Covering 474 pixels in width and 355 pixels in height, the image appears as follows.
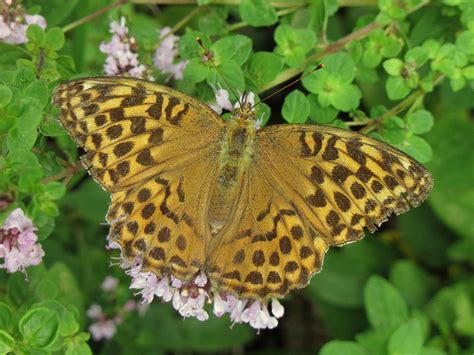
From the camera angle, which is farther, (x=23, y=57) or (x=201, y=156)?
(x=23, y=57)

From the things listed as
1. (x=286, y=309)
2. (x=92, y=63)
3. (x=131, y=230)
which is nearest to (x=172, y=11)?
(x=92, y=63)

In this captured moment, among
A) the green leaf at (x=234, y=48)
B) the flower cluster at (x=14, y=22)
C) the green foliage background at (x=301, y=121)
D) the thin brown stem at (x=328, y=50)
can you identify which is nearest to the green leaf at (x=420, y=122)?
the green foliage background at (x=301, y=121)

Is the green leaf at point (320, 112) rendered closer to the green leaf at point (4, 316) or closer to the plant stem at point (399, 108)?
the plant stem at point (399, 108)

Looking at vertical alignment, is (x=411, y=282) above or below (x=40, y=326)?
below

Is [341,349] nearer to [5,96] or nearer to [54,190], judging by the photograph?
[54,190]

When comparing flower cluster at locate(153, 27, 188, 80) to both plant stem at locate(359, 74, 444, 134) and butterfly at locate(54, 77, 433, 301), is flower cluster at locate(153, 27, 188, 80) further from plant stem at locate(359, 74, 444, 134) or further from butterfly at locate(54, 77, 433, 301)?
plant stem at locate(359, 74, 444, 134)

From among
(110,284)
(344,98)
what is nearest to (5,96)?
(344,98)

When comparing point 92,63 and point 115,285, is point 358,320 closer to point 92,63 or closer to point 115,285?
point 115,285
